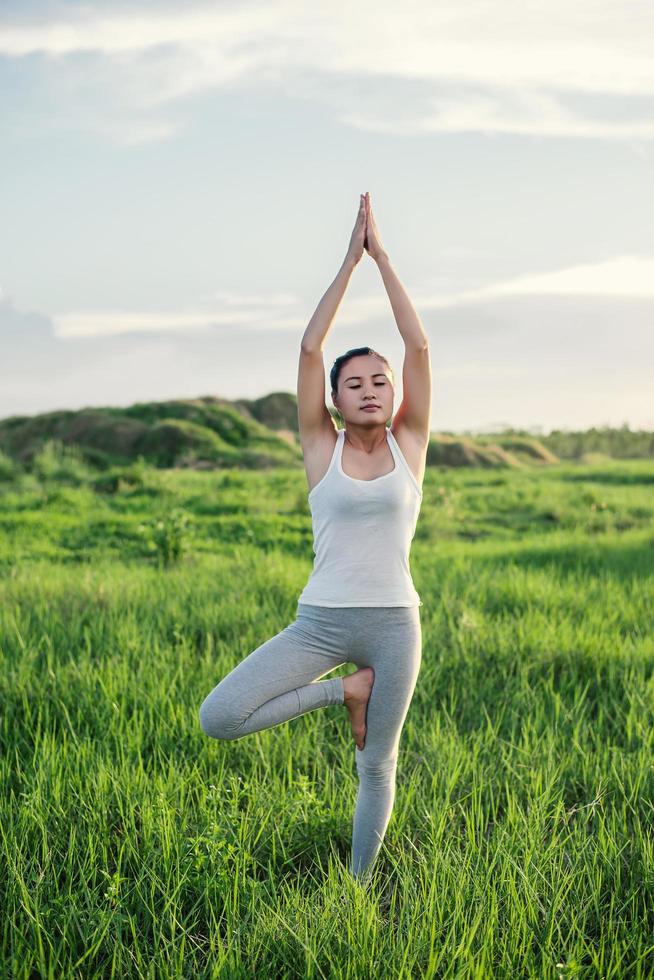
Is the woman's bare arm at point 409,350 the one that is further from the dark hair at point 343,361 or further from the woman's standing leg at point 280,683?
the woman's standing leg at point 280,683

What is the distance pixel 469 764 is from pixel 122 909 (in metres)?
1.80

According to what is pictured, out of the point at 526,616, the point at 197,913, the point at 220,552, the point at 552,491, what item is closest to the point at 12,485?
the point at 220,552

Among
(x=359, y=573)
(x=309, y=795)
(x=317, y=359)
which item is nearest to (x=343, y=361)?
(x=317, y=359)

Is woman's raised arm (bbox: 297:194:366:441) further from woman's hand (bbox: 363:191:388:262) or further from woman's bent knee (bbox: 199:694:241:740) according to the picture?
woman's bent knee (bbox: 199:694:241:740)

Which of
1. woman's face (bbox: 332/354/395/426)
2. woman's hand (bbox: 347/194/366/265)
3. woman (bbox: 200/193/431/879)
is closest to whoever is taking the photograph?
woman (bbox: 200/193/431/879)

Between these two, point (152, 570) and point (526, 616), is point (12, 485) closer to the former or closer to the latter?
point (152, 570)

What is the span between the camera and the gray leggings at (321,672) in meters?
3.17

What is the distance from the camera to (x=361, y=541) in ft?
10.7

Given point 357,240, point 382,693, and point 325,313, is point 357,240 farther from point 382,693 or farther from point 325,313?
point 382,693

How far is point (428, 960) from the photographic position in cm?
296

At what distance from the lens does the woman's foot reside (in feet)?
10.7

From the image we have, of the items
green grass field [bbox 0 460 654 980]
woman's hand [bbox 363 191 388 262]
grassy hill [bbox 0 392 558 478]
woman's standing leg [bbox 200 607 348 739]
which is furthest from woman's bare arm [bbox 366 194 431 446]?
grassy hill [bbox 0 392 558 478]

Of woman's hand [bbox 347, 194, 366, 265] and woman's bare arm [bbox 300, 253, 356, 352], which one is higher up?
woman's hand [bbox 347, 194, 366, 265]

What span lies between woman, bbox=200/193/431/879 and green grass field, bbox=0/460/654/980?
1.58 ft
